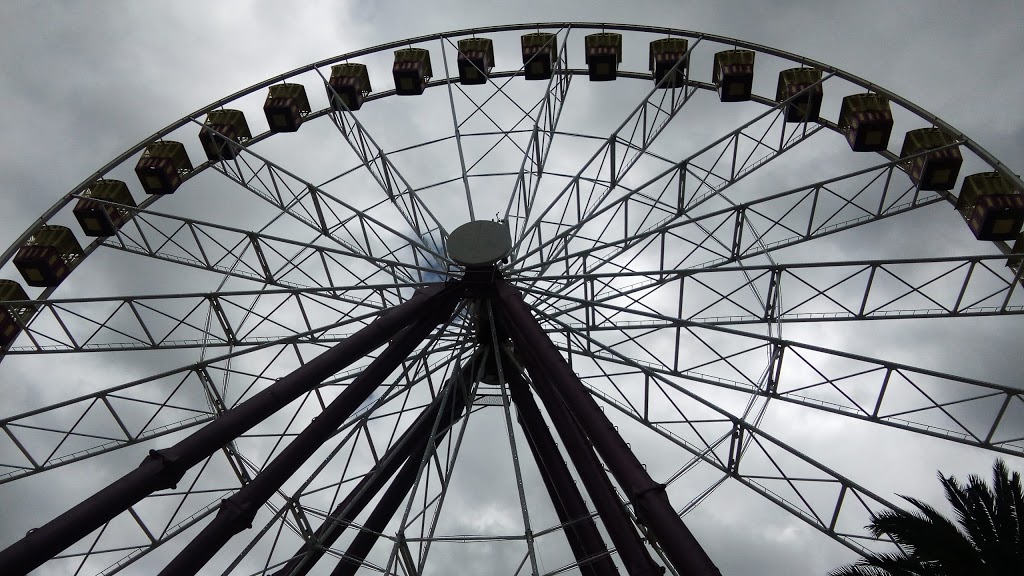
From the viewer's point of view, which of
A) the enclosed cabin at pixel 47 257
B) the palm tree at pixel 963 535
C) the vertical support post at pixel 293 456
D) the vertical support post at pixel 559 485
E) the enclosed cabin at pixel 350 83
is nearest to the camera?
the palm tree at pixel 963 535

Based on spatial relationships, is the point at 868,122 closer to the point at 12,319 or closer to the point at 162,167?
the point at 162,167

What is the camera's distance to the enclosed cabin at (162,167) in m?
25.1

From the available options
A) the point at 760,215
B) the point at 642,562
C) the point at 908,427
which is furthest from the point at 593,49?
the point at 642,562

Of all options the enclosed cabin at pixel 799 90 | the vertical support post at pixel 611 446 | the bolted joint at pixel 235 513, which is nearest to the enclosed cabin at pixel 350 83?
the vertical support post at pixel 611 446

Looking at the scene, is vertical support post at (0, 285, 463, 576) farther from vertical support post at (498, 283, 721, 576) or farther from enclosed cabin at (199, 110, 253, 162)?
enclosed cabin at (199, 110, 253, 162)

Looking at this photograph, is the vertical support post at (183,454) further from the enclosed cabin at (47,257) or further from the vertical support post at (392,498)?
the enclosed cabin at (47,257)

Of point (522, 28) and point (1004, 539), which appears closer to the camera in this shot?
point (1004, 539)

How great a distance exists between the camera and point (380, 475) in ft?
62.9

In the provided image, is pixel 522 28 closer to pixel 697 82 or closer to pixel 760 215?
pixel 697 82

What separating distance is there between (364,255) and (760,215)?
9.57 m

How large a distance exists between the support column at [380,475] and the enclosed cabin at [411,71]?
12.2 metres

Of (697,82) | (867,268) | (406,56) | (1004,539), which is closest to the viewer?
(1004,539)

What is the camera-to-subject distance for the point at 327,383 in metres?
20.5

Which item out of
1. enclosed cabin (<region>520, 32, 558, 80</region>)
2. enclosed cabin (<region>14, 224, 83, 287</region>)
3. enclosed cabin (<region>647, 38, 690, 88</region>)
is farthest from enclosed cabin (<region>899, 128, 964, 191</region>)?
enclosed cabin (<region>14, 224, 83, 287</region>)
